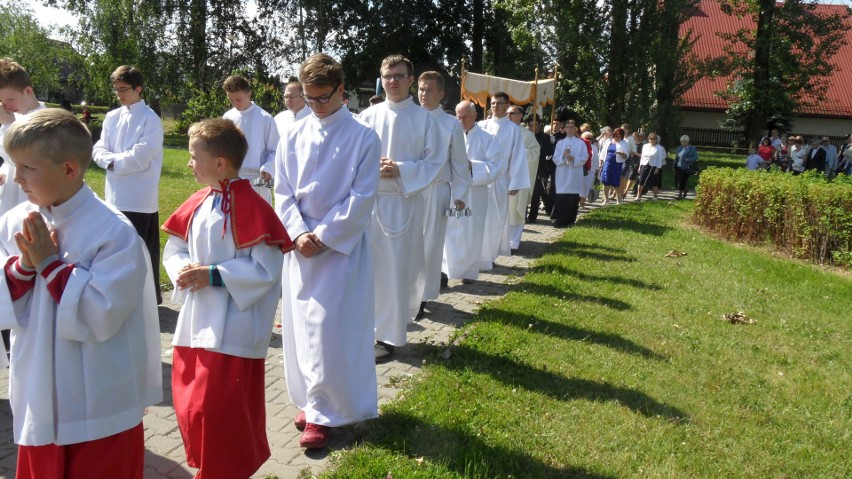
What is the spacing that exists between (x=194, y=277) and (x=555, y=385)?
3048 millimetres

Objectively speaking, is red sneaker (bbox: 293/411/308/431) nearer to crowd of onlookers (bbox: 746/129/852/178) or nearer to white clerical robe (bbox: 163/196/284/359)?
white clerical robe (bbox: 163/196/284/359)

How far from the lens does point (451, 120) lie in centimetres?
682

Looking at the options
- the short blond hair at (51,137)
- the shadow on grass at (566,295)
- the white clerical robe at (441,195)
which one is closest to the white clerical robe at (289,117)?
the white clerical robe at (441,195)

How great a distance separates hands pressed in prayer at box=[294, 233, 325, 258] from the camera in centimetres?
427

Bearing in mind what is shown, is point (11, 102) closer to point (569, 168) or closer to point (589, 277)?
point (589, 277)

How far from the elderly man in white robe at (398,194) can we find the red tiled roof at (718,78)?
39253mm

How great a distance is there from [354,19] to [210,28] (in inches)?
328

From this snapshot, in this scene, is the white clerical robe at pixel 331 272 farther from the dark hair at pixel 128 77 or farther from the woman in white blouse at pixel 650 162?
the woman in white blouse at pixel 650 162

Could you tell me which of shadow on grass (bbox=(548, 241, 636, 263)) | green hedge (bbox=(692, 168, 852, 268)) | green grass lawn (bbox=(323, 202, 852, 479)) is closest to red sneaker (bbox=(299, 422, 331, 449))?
green grass lawn (bbox=(323, 202, 852, 479))

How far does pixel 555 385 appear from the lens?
5504 millimetres

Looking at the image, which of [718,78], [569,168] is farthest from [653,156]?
[718,78]

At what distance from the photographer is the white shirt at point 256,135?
7.72 m

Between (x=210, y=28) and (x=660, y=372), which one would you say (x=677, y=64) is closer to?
(x=660, y=372)

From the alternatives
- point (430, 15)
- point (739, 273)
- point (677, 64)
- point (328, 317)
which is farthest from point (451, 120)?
point (430, 15)
